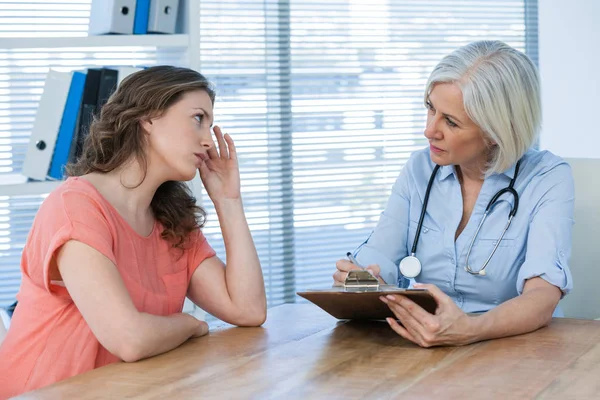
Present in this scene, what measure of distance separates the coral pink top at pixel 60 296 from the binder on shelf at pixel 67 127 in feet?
2.43

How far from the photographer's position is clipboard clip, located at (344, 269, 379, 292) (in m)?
1.65

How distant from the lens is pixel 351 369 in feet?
4.76

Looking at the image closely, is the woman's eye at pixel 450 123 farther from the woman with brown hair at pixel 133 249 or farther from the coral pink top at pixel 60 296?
the coral pink top at pixel 60 296

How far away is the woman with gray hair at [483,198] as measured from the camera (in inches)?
77.5

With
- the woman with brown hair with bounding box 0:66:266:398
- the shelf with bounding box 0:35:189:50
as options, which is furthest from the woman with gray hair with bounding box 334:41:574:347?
the shelf with bounding box 0:35:189:50

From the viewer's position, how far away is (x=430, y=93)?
6.84 feet

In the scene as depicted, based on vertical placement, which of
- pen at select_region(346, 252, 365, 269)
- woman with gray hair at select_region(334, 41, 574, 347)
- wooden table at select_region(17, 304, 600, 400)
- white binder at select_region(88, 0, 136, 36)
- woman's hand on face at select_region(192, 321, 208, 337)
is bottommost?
wooden table at select_region(17, 304, 600, 400)

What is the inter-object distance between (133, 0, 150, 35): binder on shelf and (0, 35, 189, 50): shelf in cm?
3

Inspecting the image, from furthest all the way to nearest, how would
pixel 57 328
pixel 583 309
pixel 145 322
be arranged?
pixel 583 309 < pixel 57 328 < pixel 145 322

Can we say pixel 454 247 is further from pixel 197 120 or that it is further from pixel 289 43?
pixel 289 43

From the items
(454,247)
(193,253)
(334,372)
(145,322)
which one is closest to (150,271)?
(193,253)

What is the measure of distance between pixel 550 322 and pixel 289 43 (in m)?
2.31

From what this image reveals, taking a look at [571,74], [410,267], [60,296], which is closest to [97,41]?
[60,296]

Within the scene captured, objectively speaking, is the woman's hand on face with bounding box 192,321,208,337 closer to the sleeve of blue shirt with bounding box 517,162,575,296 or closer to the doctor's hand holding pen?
the doctor's hand holding pen
